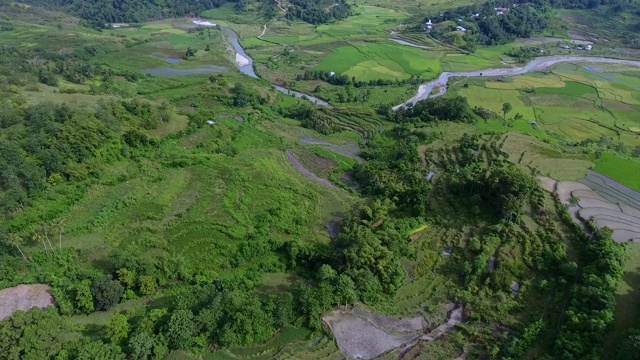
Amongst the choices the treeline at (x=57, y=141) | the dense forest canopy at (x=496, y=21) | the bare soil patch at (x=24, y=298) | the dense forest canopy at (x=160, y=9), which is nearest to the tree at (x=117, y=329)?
the bare soil patch at (x=24, y=298)

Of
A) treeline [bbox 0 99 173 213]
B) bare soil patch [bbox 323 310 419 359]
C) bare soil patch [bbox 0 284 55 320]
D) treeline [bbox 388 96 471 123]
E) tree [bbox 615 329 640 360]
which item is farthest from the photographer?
treeline [bbox 388 96 471 123]

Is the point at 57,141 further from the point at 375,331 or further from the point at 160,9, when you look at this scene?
the point at 160,9

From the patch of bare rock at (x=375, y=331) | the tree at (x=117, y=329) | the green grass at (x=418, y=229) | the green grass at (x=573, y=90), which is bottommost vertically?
the patch of bare rock at (x=375, y=331)

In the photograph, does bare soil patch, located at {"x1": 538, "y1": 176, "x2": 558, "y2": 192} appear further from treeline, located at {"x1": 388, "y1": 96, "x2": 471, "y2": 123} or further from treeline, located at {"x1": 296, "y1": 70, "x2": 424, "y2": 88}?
treeline, located at {"x1": 296, "y1": 70, "x2": 424, "y2": 88}

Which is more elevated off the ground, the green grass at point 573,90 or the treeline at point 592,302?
the green grass at point 573,90

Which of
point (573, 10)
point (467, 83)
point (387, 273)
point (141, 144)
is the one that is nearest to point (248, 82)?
point (141, 144)

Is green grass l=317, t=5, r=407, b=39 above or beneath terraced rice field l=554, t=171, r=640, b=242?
above

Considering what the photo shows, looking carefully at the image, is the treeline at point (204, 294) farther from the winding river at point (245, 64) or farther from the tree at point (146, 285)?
the winding river at point (245, 64)

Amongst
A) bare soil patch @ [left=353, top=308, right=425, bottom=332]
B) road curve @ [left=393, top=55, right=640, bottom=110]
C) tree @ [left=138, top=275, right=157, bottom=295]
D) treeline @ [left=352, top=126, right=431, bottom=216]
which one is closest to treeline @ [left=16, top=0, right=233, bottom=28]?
road curve @ [left=393, top=55, right=640, bottom=110]
